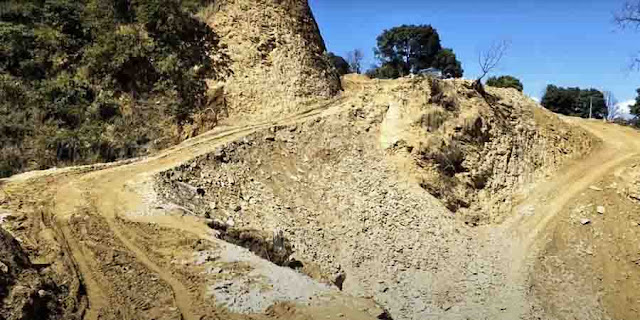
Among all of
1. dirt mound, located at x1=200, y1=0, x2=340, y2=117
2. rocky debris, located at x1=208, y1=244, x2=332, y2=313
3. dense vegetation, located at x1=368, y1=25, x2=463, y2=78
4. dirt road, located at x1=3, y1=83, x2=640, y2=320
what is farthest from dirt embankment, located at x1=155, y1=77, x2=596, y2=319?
dense vegetation, located at x1=368, y1=25, x2=463, y2=78

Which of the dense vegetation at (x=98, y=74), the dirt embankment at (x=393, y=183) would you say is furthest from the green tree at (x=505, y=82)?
the dense vegetation at (x=98, y=74)

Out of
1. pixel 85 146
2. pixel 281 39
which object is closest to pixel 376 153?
pixel 281 39

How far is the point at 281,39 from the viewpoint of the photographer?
19047 mm

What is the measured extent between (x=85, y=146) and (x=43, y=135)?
1.14m

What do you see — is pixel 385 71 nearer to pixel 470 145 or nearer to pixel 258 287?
pixel 470 145

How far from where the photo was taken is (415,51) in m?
37.0

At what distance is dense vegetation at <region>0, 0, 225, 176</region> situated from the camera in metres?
14.8

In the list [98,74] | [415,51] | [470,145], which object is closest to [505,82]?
[415,51]

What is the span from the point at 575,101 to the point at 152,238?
114ft

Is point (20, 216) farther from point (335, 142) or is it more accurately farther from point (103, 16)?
point (103, 16)

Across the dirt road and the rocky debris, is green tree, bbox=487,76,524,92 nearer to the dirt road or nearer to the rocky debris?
the dirt road

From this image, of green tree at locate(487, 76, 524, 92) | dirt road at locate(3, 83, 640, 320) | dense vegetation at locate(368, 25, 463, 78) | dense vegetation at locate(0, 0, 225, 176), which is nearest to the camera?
dirt road at locate(3, 83, 640, 320)

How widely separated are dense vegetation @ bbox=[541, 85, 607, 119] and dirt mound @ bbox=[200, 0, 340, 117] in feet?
72.5

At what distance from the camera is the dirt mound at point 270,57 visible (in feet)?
58.1
